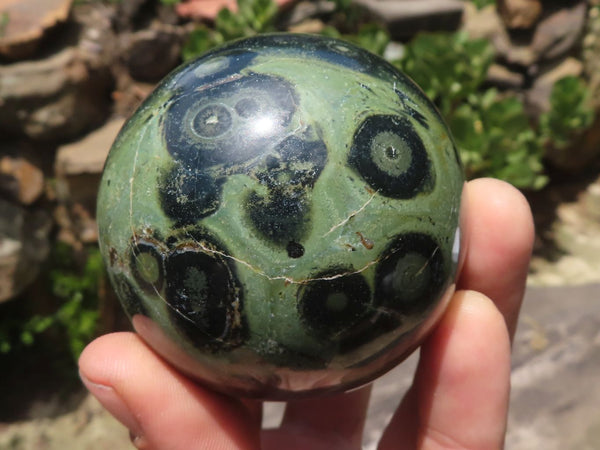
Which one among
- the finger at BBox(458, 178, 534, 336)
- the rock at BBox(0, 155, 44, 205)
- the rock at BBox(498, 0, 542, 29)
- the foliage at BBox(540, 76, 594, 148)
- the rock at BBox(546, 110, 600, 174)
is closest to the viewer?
the finger at BBox(458, 178, 534, 336)

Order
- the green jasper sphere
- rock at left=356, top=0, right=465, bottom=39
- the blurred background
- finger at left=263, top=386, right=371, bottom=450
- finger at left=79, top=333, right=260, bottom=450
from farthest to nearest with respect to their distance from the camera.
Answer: rock at left=356, top=0, right=465, bottom=39, the blurred background, finger at left=263, top=386, right=371, bottom=450, finger at left=79, top=333, right=260, bottom=450, the green jasper sphere

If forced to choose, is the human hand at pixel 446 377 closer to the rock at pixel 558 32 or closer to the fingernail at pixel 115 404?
the fingernail at pixel 115 404

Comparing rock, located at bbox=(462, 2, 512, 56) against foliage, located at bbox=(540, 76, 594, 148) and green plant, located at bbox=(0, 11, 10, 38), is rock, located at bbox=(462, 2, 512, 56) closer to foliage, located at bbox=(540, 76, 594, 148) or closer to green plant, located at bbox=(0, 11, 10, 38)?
foliage, located at bbox=(540, 76, 594, 148)

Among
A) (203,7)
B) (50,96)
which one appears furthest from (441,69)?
(50,96)

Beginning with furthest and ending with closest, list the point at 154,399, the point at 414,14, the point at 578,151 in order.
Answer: the point at 578,151
the point at 414,14
the point at 154,399

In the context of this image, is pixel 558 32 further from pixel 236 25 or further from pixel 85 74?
pixel 85 74

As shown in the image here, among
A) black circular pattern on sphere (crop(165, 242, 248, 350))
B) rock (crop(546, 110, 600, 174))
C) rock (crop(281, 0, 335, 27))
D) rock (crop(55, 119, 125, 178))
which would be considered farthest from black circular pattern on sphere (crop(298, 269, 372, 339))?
rock (crop(546, 110, 600, 174))

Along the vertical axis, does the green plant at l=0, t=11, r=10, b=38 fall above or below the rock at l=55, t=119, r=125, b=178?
above
